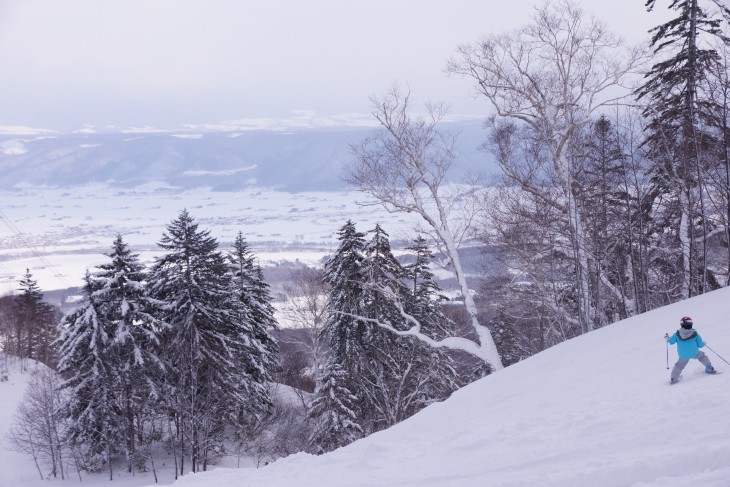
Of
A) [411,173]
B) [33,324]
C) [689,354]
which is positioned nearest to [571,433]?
[689,354]

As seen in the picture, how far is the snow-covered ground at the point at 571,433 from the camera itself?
5051 millimetres

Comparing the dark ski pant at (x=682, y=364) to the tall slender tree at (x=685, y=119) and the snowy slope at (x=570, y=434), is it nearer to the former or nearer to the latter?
the snowy slope at (x=570, y=434)

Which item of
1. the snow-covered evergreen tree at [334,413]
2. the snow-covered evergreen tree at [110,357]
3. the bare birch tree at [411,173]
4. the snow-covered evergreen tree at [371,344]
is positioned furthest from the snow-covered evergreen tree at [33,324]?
the bare birch tree at [411,173]

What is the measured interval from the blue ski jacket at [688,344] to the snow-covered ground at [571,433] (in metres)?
0.34

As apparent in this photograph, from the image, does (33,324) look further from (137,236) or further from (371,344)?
(137,236)

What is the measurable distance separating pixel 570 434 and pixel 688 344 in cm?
236

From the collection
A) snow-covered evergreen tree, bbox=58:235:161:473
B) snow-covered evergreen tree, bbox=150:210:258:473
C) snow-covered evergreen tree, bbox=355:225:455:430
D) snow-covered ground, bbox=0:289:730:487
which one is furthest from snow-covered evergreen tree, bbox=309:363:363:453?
snow-covered ground, bbox=0:289:730:487

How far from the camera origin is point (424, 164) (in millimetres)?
15609

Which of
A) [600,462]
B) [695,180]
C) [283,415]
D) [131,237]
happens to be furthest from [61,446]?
[131,237]

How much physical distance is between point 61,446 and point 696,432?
2635 cm

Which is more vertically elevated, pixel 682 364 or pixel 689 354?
pixel 689 354

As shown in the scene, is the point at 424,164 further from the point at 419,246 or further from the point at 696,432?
the point at 696,432

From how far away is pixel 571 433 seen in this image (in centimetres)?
636

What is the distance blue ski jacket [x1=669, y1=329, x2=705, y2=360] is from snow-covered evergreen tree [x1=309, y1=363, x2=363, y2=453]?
59.9 feet
